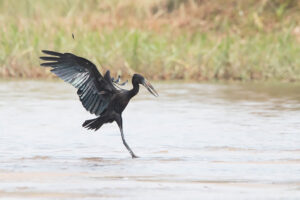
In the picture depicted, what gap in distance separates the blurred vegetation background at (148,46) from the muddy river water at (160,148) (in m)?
1.94

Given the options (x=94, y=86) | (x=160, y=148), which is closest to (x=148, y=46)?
(x=160, y=148)

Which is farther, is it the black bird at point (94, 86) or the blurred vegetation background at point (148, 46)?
the blurred vegetation background at point (148, 46)

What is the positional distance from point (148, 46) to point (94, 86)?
934 centimetres

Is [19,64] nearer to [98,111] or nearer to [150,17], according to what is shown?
[150,17]

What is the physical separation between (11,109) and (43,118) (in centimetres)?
114

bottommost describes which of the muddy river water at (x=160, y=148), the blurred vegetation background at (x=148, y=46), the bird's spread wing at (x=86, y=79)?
the blurred vegetation background at (x=148, y=46)

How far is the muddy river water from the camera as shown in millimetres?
6887

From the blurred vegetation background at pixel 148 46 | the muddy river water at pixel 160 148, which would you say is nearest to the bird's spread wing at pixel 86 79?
the muddy river water at pixel 160 148

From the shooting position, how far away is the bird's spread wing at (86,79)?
28.9ft

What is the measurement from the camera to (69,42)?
18.5 metres

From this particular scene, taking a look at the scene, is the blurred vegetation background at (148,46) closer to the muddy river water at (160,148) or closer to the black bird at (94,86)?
the muddy river water at (160,148)

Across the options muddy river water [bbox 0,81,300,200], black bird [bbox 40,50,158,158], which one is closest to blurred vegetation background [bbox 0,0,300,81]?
muddy river water [bbox 0,81,300,200]

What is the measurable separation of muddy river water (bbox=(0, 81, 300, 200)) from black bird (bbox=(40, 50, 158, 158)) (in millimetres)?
431

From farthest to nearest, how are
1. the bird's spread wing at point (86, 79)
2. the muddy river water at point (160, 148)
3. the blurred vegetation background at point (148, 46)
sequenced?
the blurred vegetation background at point (148, 46)
the bird's spread wing at point (86, 79)
the muddy river water at point (160, 148)
